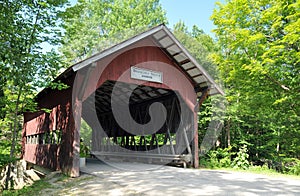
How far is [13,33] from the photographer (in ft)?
23.0

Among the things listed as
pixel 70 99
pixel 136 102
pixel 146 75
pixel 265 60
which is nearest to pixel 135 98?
pixel 136 102

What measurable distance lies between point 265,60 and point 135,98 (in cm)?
585

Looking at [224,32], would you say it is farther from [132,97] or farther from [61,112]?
[61,112]

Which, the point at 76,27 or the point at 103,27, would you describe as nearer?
the point at 76,27

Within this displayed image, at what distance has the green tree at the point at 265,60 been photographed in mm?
9969

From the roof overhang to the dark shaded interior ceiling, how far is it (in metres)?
1.07

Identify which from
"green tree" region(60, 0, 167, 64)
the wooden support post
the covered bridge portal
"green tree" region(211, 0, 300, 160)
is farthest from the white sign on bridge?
"green tree" region(60, 0, 167, 64)

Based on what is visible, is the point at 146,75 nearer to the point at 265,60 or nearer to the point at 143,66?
the point at 143,66

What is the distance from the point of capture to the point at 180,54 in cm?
938

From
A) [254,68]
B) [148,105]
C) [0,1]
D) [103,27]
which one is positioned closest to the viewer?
[0,1]

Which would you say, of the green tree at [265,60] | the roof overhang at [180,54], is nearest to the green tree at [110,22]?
the green tree at [265,60]

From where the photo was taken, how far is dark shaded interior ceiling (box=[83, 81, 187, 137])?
10.8 m

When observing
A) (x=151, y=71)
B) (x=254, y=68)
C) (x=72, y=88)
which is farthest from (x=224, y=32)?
(x=72, y=88)

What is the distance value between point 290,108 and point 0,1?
10.8m
